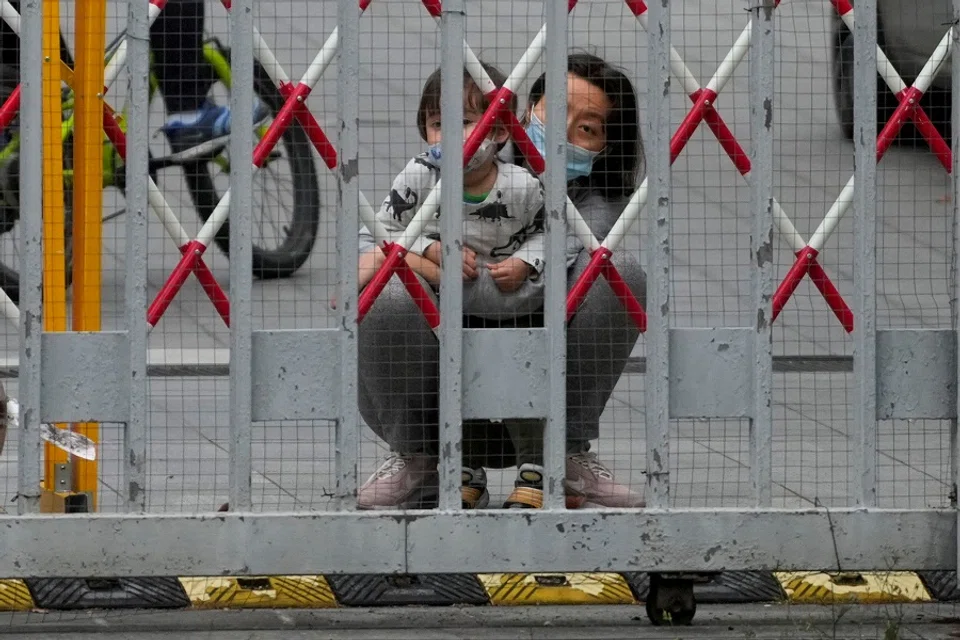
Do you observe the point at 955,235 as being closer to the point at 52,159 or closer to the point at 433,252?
the point at 433,252

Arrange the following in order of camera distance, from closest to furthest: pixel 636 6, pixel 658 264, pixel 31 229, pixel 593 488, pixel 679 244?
pixel 31 229, pixel 658 264, pixel 636 6, pixel 593 488, pixel 679 244

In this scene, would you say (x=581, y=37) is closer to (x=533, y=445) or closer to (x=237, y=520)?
(x=533, y=445)

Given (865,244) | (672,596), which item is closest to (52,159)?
(672,596)

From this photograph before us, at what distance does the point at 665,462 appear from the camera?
3588 millimetres

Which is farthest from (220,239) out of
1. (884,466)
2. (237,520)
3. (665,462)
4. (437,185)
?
(884,466)

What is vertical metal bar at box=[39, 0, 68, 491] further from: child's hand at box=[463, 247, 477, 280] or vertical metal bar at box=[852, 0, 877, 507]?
vertical metal bar at box=[852, 0, 877, 507]

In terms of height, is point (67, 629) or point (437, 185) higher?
point (437, 185)

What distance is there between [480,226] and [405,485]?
668 millimetres

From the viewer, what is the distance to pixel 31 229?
342cm

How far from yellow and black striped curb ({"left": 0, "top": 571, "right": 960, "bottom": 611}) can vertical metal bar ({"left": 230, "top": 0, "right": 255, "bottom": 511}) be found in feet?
1.52

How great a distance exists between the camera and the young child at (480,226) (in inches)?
151

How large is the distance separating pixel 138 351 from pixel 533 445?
964 mm

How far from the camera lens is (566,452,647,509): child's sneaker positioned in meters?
3.84

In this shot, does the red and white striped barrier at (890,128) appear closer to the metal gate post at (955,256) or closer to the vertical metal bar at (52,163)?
the metal gate post at (955,256)
